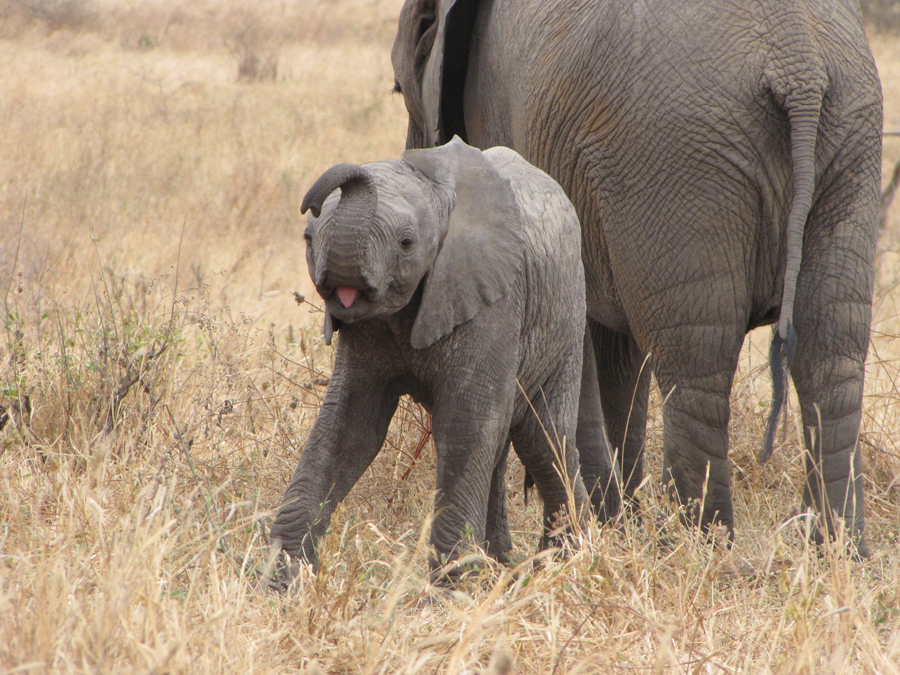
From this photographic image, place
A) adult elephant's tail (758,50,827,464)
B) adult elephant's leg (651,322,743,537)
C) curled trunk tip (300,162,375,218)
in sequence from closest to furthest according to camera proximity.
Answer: curled trunk tip (300,162,375,218) < adult elephant's tail (758,50,827,464) < adult elephant's leg (651,322,743,537)

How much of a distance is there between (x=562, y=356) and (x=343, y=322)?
86 centimetres

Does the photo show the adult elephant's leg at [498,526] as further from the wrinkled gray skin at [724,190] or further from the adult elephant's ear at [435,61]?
the adult elephant's ear at [435,61]

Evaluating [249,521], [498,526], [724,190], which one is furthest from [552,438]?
[249,521]

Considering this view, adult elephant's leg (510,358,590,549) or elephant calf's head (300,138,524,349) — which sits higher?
elephant calf's head (300,138,524,349)

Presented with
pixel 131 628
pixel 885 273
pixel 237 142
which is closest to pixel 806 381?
pixel 131 628

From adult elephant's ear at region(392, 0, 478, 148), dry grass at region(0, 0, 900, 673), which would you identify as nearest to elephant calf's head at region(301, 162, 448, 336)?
dry grass at region(0, 0, 900, 673)

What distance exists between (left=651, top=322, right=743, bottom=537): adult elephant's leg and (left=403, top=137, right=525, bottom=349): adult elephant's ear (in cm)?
77

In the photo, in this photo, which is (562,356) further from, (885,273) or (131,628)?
(885,273)

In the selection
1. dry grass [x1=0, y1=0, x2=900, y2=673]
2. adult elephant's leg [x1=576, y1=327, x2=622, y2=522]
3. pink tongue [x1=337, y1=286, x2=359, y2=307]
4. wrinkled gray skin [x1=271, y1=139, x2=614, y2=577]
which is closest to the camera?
dry grass [x1=0, y1=0, x2=900, y2=673]

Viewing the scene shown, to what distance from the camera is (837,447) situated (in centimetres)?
359

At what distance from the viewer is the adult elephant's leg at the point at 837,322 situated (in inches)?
139

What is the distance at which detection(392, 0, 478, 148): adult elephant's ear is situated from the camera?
4.43 meters

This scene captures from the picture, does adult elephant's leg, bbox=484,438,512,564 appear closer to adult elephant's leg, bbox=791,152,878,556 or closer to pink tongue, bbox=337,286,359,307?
adult elephant's leg, bbox=791,152,878,556

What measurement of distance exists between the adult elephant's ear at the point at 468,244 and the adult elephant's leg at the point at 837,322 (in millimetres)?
1011
